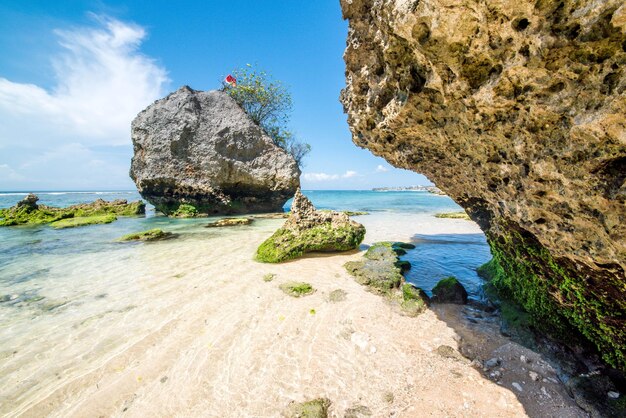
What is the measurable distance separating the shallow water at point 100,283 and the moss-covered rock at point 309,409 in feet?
10.3

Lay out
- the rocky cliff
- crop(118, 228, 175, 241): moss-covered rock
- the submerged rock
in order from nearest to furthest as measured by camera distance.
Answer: the rocky cliff, the submerged rock, crop(118, 228, 175, 241): moss-covered rock

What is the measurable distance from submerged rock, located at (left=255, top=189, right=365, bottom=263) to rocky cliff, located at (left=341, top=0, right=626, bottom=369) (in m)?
5.45

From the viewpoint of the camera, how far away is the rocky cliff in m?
2.18

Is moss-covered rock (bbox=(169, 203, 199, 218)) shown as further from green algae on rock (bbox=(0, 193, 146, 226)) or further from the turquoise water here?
the turquoise water

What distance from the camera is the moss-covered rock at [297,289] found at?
20.5ft

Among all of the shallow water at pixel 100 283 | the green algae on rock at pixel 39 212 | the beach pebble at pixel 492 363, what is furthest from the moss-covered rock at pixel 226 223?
the beach pebble at pixel 492 363

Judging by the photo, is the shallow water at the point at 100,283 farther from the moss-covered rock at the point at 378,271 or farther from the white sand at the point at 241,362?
the moss-covered rock at the point at 378,271

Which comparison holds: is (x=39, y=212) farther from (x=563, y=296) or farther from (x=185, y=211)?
(x=563, y=296)

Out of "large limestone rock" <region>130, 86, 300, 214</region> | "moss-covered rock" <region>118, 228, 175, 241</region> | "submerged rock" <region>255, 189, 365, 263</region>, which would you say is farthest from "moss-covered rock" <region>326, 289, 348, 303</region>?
"large limestone rock" <region>130, 86, 300, 214</region>

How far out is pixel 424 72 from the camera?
12.1ft

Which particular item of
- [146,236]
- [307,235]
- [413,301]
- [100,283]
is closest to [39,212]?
[146,236]

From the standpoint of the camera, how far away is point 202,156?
78.1 feet

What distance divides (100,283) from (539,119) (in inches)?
378

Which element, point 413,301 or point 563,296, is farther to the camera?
point 413,301
